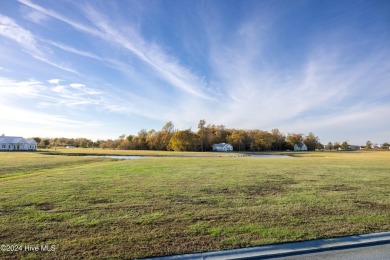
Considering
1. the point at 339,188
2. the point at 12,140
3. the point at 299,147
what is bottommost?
the point at 339,188

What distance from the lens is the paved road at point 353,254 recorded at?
14.1 feet

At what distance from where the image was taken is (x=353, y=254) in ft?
14.5

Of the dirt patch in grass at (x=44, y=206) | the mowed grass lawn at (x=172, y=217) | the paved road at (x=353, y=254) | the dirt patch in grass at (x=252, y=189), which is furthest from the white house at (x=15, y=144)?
the paved road at (x=353, y=254)

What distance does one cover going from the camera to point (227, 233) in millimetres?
5227

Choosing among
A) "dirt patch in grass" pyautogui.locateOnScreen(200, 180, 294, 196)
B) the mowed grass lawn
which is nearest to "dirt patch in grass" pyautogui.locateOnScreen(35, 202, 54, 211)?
the mowed grass lawn

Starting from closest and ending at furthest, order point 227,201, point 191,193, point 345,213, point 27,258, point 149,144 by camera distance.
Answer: point 27,258
point 345,213
point 227,201
point 191,193
point 149,144

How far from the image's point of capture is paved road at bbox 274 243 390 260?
4289 mm

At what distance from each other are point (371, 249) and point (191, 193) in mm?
5808

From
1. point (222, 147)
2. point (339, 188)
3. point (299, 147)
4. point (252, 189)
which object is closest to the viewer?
point (252, 189)

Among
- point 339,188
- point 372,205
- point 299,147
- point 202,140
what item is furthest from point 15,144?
A: point 299,147

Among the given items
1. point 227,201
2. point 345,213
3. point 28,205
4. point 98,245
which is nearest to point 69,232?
point 98,245

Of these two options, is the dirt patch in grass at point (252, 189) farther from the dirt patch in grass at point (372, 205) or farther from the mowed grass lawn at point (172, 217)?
the dirt patch in grass at point (372, 205)

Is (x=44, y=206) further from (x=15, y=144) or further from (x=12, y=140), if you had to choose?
(x=12, y=140)

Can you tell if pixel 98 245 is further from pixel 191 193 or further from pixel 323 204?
pixel 323 204
